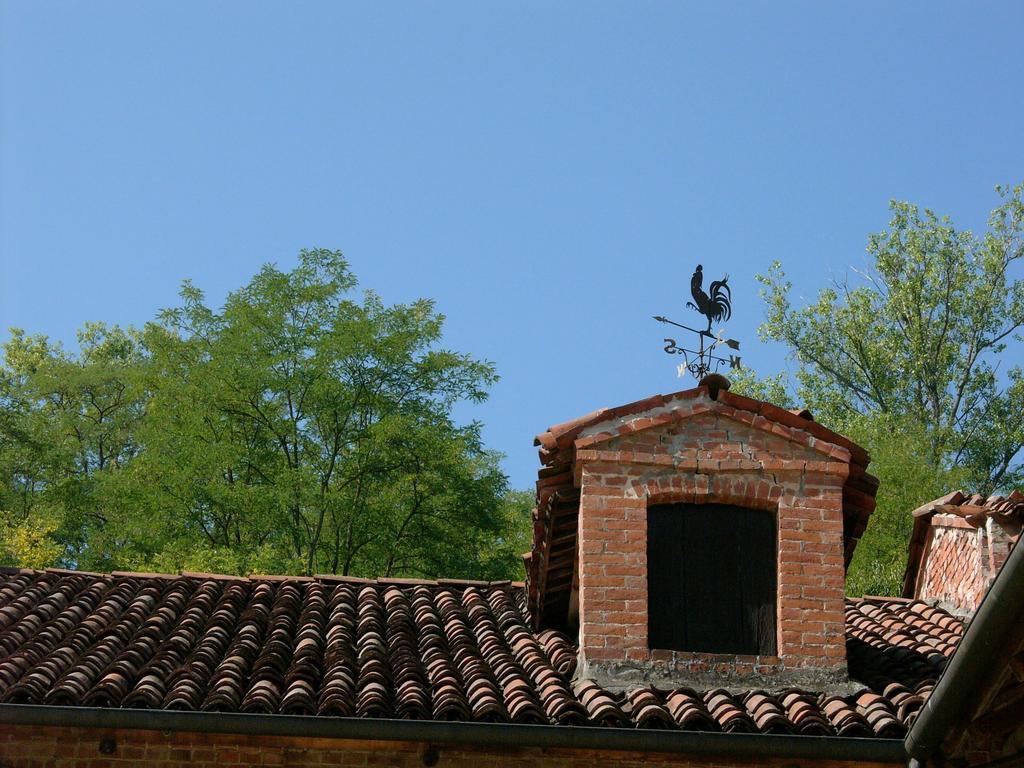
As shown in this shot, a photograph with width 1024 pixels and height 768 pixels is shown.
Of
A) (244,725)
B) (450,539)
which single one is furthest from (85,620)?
(450,539)

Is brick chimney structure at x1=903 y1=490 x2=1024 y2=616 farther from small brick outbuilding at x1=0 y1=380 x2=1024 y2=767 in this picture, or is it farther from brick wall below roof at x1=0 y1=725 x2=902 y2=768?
brick wall below roof at x1=0 y1=725 x2=902 y2=768

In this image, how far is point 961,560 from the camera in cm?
1274

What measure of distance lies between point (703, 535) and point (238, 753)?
3893 millimetres

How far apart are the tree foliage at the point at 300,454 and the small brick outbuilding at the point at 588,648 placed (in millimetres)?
13074

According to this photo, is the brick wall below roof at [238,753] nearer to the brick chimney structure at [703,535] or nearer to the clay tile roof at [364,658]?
the clay tile roof at [364,658]

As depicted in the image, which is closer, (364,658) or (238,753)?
(238,753)

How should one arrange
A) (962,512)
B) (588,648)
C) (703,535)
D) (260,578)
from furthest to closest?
1. (962,512)
2. (260,578)
3. (703,535)
4. (588,648)

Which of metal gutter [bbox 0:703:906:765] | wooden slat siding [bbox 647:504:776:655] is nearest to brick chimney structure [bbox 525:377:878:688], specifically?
wooden slat siding [bbox 647:504:776:655]

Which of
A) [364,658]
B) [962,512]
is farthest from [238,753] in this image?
[962,512]

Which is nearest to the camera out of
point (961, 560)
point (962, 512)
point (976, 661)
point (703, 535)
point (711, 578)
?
point (976, 661)

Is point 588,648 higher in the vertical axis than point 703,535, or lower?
lower

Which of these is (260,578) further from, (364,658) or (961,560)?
(961,560)

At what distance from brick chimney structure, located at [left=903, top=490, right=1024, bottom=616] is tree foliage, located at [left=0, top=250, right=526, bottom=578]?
42.6 ft

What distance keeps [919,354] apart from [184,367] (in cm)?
1692
